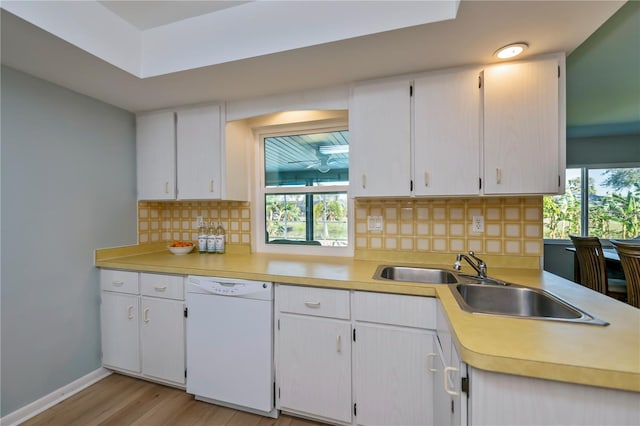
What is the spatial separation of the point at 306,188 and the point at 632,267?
8.96ft

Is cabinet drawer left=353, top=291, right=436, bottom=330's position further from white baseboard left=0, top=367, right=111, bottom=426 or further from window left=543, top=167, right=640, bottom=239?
window left=543, top=167, right=640, bottom=239

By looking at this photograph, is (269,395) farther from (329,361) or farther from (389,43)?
(389,43)

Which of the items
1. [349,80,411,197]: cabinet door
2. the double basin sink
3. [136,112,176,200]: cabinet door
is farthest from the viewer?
[136,112,176,200]: cabinet door

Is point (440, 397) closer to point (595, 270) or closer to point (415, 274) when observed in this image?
point (415, 274)

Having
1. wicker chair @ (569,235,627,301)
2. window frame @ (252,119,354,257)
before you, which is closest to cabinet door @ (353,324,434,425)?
window frame @ (252,119,354,257)

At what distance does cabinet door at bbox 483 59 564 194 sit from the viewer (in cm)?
147

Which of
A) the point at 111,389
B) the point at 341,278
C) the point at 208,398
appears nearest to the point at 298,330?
the point at 341,278

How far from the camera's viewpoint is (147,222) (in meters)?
2.52

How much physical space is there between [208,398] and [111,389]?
76cm

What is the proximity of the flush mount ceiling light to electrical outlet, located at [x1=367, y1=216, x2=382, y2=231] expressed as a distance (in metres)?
1.16

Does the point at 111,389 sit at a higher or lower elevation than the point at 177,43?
lower

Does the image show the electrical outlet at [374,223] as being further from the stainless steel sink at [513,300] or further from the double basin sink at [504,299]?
the stainless steel sink at [513,300]

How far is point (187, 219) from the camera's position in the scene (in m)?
2.60

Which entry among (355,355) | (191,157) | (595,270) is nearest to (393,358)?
(355,355)
